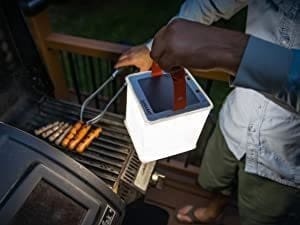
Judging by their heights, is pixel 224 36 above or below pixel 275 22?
above

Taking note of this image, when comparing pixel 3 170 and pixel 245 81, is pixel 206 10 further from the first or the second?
pixel 3 170

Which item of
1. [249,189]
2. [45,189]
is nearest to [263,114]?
[249,189]

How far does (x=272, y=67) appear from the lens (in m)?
0.54

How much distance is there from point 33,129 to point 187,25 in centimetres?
78

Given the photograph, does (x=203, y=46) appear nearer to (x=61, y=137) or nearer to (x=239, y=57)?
(x=239, y=57)

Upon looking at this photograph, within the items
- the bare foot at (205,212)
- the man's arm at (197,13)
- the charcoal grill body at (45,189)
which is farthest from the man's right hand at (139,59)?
the bare foot at (205,212)

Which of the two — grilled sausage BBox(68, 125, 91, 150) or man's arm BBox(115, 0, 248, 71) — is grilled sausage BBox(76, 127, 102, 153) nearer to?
grilled sausage BBox(68, 125, 91, 150)

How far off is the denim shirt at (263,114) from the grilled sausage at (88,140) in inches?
21.2

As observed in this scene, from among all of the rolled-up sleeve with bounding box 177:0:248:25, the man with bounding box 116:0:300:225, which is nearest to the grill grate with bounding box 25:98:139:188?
the man with bounding box 116:0:300:225

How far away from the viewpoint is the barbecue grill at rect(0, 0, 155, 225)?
0.77 m

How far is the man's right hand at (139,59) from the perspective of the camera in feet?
3.41

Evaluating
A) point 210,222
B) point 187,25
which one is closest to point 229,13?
point 187,25

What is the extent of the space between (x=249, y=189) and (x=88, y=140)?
0.72 meters

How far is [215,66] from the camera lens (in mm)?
571
